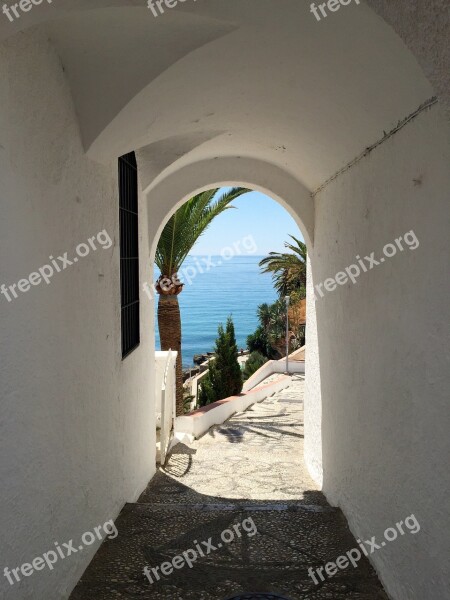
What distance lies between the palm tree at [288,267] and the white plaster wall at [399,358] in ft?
54.3

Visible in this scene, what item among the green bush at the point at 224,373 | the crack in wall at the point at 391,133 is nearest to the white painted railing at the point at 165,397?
the crack in wall at the point at 391,133

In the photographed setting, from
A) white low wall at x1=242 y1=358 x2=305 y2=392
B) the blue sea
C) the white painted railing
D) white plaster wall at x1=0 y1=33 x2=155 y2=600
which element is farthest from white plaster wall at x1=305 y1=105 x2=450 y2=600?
the blue sea

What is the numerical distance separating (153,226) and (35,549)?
5.04 meters

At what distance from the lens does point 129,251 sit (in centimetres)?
635

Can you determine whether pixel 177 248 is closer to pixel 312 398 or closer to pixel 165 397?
pixel 165 397

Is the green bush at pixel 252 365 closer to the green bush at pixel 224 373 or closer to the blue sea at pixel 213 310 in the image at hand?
the green bush at pixel 224 373

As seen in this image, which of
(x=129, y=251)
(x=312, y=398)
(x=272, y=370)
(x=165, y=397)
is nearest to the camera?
(x=129, y=251)

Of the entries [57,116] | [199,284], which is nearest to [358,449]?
[57,116]

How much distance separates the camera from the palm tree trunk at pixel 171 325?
39.8 ft

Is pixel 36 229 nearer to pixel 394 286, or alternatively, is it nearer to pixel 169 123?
pixel 169 123

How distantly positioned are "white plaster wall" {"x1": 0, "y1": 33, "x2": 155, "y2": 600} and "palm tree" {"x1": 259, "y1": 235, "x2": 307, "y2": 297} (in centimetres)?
1733

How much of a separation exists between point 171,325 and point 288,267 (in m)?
13.8

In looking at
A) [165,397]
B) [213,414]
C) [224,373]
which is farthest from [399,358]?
[224,373]

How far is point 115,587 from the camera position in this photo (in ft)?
12.5
